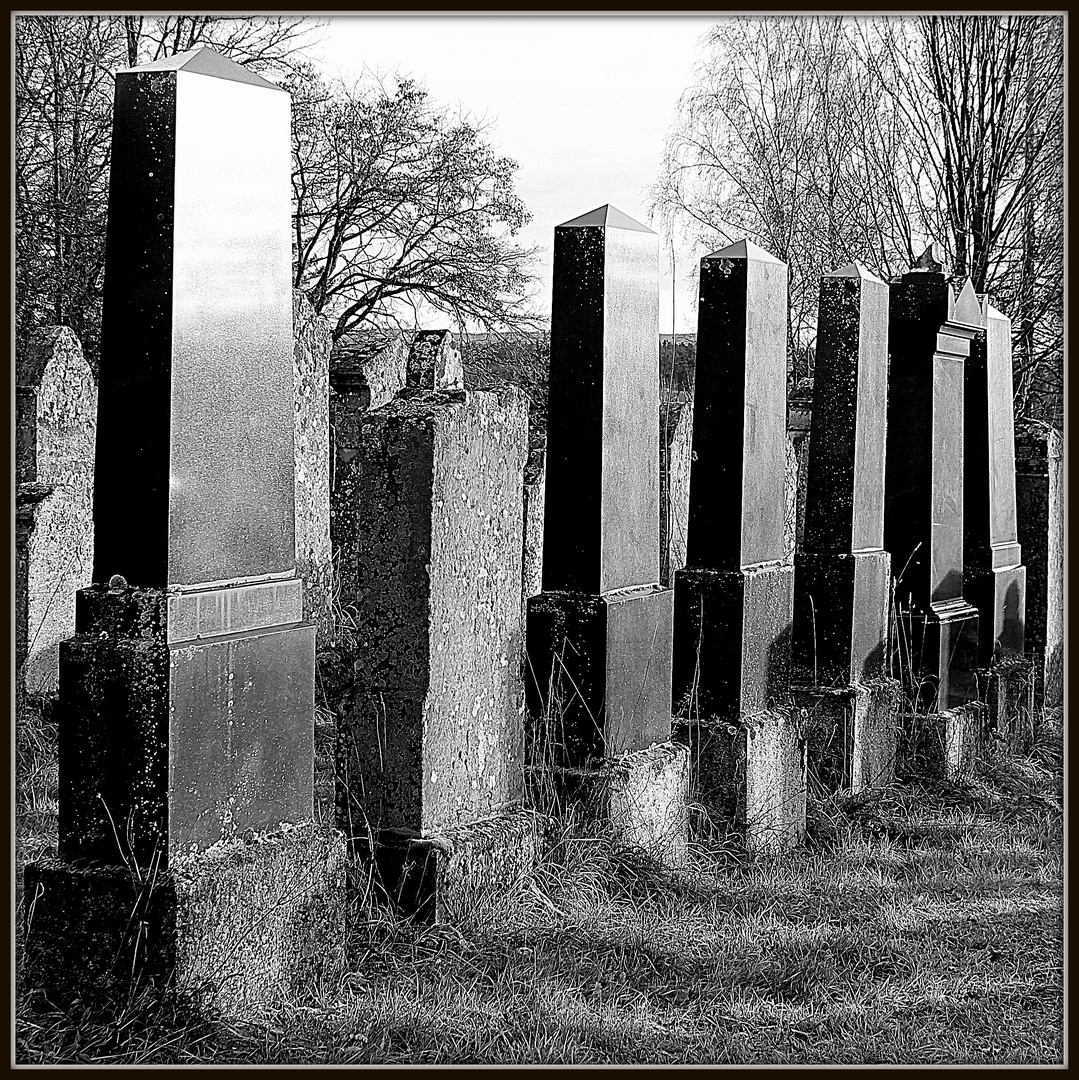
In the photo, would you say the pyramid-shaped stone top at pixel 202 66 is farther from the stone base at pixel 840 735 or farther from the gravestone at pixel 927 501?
the gravestone at pixel 927 501

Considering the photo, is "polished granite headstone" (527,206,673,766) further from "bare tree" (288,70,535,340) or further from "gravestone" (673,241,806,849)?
"bare tree" (288,70,535,340)

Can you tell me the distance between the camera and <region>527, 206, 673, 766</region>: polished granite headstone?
15.5 ft

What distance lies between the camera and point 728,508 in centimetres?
556

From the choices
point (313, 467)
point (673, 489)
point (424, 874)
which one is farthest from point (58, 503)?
point (673, 489)

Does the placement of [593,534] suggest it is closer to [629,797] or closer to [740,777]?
[629,797]

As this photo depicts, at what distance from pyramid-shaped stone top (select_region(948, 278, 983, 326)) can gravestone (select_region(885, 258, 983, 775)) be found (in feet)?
0.06

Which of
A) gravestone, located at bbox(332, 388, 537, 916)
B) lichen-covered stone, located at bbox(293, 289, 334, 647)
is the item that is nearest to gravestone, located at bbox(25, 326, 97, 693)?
lichen-covered stone, located at bbox(293, 289, 334, 647)

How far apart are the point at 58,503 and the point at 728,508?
3298 millimetres

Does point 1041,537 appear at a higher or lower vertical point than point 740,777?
higher

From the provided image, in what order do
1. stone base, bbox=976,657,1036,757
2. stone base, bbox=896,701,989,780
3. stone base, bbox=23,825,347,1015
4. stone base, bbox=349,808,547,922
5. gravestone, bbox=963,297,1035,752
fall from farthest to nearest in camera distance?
gravestone, bbox=963,297,1035,752
stone base, bbox=976,657,1036,757
stone base, bbox=896,701,989,780
stone base, bbox=349,808,547,922
stone base, bbox=23,825,347,1015

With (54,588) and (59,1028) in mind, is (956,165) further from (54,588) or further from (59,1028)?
(59,1028)

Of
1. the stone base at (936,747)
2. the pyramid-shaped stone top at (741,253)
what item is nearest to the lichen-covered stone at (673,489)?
the stone base at (936,747)

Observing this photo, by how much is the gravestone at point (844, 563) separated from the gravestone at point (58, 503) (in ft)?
11.7

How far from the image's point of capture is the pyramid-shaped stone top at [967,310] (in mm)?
7441
